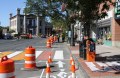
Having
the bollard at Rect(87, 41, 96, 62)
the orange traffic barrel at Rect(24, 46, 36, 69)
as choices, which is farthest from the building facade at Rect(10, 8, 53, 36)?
the orange traffic barrel at Rect(24, 46, 36, 69)

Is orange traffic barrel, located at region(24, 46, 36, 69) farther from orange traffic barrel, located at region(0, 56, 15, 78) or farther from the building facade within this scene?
the building facade

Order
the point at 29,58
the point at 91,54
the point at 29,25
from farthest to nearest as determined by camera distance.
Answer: the point at 29,25 < the point at 91,54 < the point at 29,58

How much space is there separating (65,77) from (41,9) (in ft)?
160

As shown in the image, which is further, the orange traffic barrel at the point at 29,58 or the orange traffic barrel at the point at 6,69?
the orange traffic barrel at the point at 29,58

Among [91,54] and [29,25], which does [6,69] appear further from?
[29,25]

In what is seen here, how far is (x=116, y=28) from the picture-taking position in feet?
125

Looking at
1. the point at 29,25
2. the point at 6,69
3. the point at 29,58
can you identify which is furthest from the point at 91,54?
the point at 29,25

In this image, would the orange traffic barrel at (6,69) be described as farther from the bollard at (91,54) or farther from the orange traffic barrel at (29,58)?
the bollard at (91,54)

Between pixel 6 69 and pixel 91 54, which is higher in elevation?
pixel 6 69

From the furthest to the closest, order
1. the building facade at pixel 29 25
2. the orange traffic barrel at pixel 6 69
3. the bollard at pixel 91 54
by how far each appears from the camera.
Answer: the building facade at pixel 29 25
the bollard at pixel 91 54
the orange traffic barrel at pixel 6 69

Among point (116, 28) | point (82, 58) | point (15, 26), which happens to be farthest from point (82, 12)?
point (15, 26)

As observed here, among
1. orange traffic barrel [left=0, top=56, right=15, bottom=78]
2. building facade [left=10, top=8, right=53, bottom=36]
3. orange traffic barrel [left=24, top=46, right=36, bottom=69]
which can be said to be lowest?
orange traffic barrel [left=24, top=46, right=36, bottom=69]

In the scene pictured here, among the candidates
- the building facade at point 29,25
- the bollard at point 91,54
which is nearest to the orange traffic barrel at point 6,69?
the bollard at point 91,54

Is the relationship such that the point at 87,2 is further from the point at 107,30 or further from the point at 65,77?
the point at 107,30
